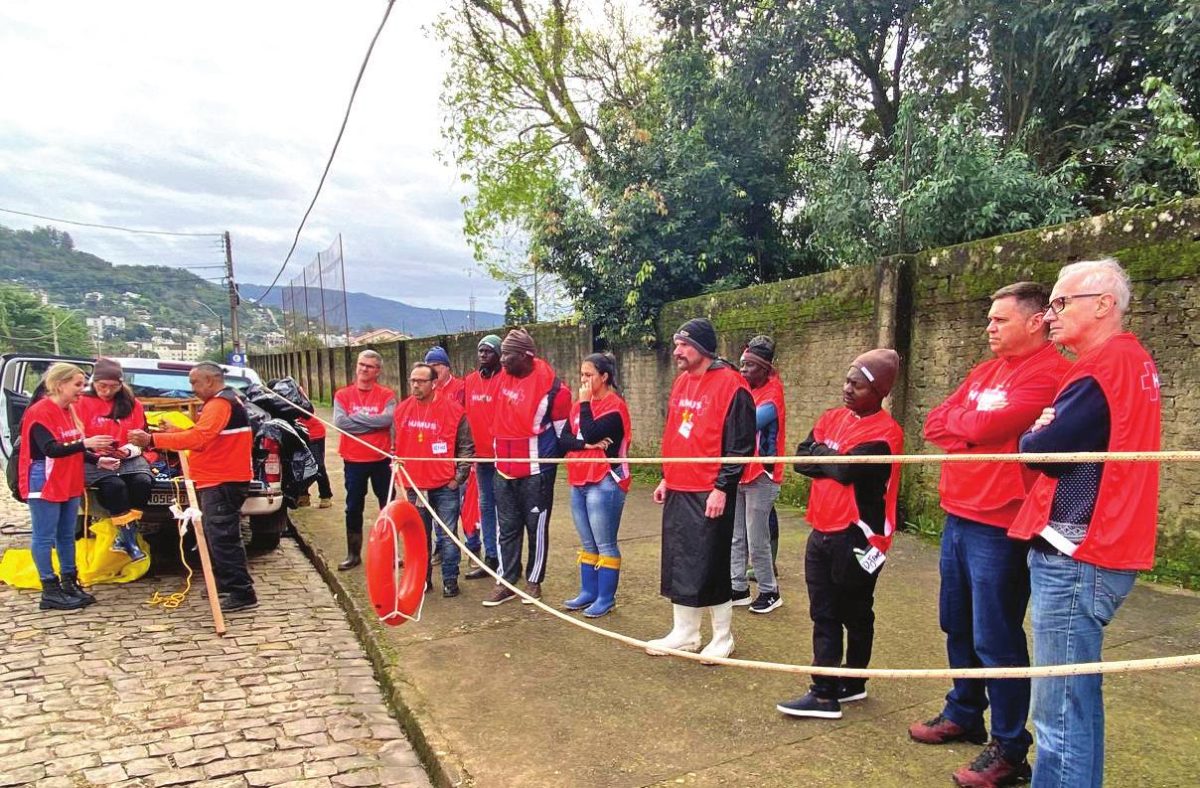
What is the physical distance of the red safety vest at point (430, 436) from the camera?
517 cm

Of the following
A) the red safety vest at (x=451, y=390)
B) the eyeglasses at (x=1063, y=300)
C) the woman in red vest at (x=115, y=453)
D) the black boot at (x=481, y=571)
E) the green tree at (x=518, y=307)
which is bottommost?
the black boot at (x=481, y=571)

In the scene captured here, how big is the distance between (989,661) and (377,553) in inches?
118

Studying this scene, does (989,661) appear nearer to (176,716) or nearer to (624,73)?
(176,716)

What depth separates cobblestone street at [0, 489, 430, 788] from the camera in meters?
3.03

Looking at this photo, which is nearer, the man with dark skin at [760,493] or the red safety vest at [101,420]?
the man with dark skin at [760,493]

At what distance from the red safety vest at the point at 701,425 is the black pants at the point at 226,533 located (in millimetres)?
3085

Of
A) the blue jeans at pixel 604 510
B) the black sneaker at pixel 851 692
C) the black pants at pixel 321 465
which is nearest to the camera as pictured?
the black sneaker at pixel 851 692

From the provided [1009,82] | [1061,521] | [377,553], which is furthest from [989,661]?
[1009,82]

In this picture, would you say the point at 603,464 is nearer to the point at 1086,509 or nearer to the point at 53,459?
the point at 1086,509

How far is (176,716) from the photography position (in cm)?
348

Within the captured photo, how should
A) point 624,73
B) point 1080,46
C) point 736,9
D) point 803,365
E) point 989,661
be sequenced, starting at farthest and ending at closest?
point 624,73, point 736,9, point 803,365, point 1080,46, point 989,661

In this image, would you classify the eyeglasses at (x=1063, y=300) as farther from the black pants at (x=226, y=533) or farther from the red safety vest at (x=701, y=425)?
the black pants at (x=226, y=533)

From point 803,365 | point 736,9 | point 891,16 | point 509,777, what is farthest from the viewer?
point 736,9

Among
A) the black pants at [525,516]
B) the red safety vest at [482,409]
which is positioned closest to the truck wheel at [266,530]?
the red safety vest at [482,409]
